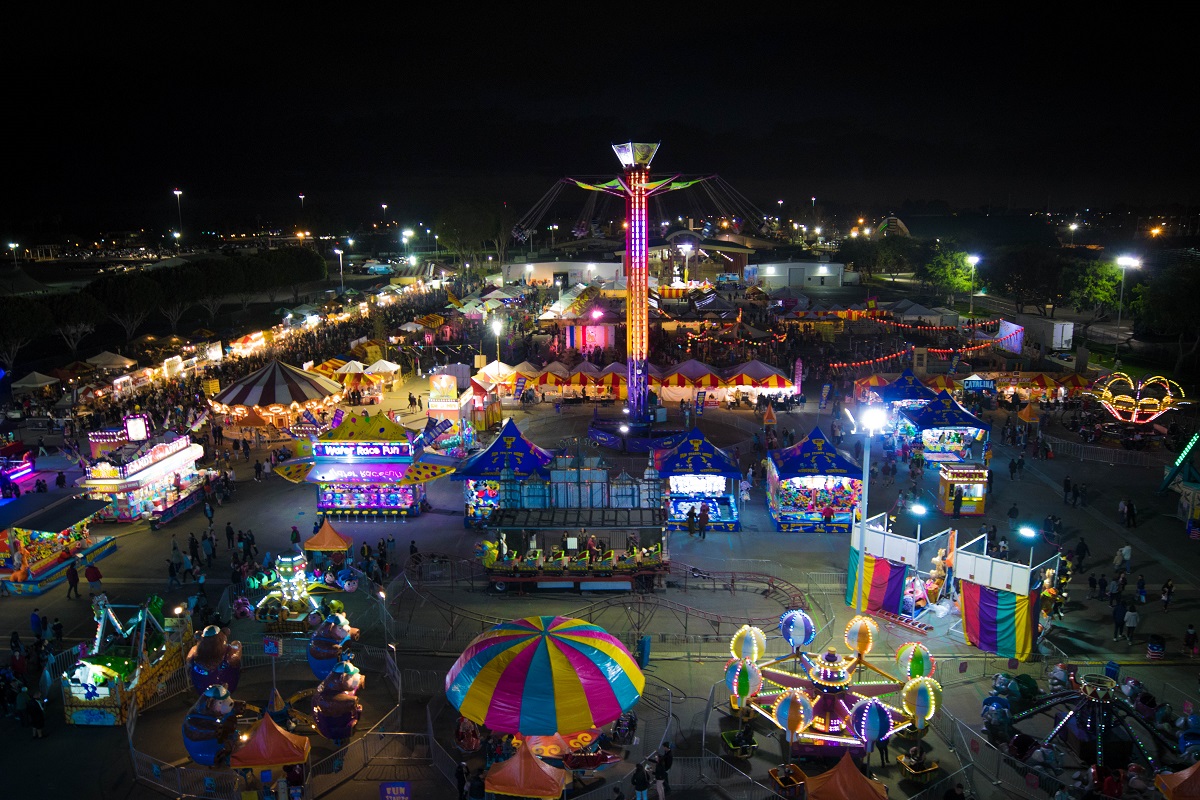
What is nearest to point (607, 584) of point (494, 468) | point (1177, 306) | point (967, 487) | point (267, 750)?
point (494, 468)

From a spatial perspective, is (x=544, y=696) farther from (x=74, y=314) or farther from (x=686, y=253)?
(x=686, y=253)

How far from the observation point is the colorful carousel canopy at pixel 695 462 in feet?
73.7

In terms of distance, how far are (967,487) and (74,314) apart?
145ft

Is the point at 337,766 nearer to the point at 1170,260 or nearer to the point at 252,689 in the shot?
the point at 252,689

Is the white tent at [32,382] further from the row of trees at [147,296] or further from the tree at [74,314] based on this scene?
the tree at [74,314]

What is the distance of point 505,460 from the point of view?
2225cm

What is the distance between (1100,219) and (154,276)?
176m

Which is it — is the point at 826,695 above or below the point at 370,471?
below

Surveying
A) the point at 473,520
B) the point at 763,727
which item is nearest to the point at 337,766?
the point at 763,727

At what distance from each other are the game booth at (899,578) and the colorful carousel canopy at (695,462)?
5225mm

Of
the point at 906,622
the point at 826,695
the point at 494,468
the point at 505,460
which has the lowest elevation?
the point at 906,622

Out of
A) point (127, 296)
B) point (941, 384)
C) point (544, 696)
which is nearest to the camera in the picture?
point (544, 696)

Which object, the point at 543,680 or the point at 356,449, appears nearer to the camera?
the point at 543,680

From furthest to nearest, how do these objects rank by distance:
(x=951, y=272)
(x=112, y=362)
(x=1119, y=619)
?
1. (x=951, y=272)
2. (x=112, y=362)
3. (x=1119, y=619)
